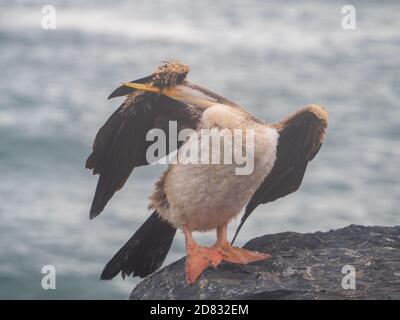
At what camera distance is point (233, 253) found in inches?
345

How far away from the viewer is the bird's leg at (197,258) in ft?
27.8

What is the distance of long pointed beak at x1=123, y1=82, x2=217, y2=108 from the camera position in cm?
827

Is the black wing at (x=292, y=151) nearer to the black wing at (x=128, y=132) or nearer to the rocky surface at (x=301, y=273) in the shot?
the rocky surface at (x=301, y=273)

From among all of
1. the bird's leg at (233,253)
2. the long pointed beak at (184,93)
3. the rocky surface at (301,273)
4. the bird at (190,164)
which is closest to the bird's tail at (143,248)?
the bird at (190,164)

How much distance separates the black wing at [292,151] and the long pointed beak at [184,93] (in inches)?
25.7

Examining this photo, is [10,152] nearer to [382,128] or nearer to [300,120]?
[382,128]

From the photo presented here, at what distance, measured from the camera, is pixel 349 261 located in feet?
28.9

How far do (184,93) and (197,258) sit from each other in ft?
4.56
